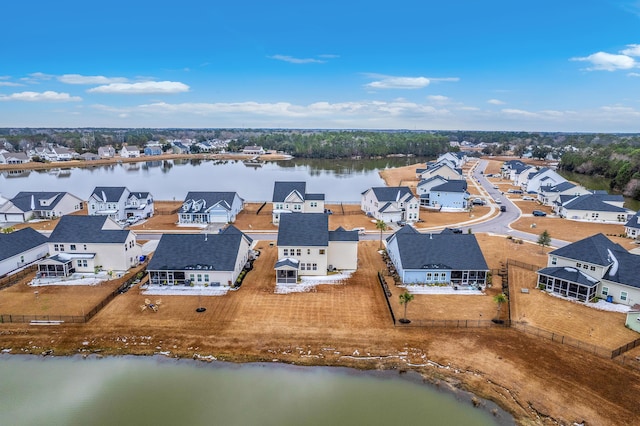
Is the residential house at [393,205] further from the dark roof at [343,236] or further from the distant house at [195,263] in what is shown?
the distant house at [195,263]

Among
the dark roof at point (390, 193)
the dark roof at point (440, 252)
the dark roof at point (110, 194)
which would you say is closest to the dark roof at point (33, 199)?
the dark roof at point (110, 194)

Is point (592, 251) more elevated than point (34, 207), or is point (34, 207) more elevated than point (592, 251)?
point (592, 251)

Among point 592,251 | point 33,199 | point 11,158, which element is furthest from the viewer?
point 11,158

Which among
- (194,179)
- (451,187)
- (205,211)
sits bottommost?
(194,179)

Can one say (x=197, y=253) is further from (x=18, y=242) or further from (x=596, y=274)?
(x=596, y=274)

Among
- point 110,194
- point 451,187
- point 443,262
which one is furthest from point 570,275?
point 110,194

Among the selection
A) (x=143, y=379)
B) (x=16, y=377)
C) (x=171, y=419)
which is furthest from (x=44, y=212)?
(x=171, y=419)
